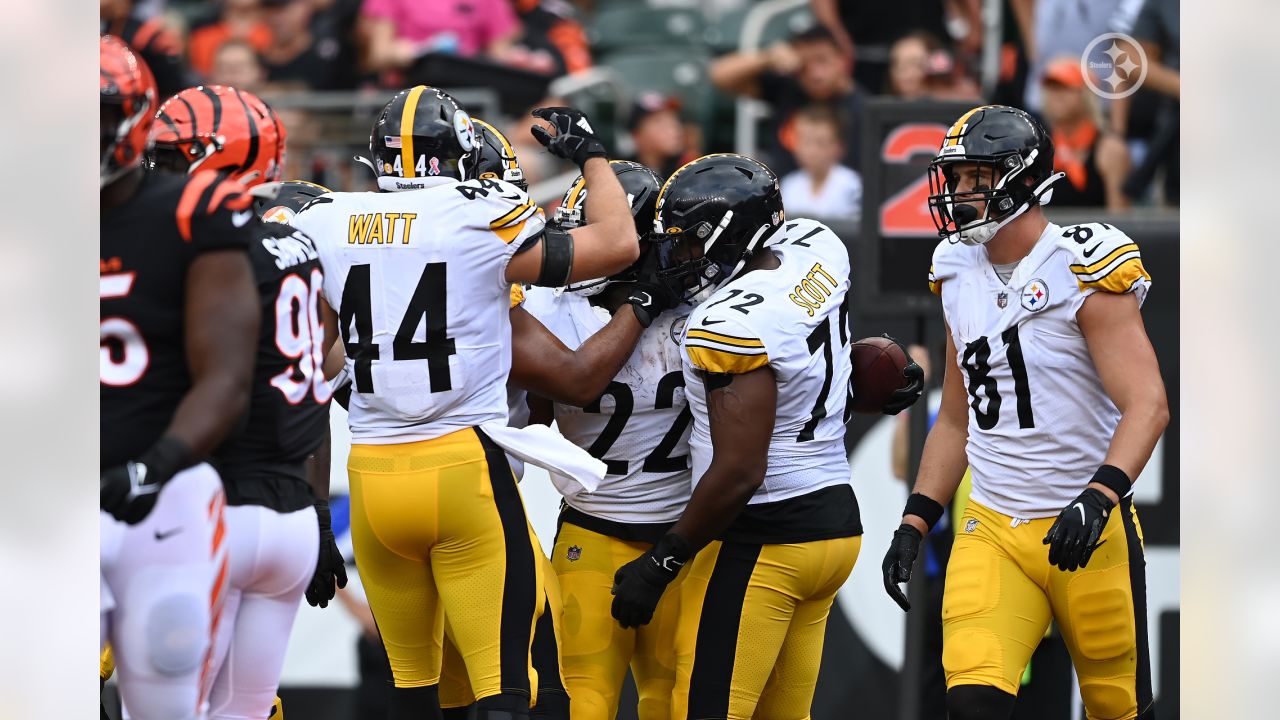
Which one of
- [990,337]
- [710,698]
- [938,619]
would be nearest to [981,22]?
[938,619]

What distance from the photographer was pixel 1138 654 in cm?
457

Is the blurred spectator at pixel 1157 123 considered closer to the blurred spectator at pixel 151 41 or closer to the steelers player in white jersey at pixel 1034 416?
the steelers player in white jersey at pixel 1034 416

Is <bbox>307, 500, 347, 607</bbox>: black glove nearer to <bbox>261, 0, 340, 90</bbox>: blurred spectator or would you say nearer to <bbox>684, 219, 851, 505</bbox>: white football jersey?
<bbox>684, 219, 851, 505</bbox>: white football jersey

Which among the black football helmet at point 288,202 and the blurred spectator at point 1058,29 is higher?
the blurred spectator at point 1058,29

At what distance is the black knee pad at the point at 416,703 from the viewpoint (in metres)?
4.69

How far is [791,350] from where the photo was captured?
14.5 feet

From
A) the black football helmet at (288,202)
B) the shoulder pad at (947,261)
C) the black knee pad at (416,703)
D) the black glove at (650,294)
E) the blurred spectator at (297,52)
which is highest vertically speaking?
the blurred spectator at (297,52)

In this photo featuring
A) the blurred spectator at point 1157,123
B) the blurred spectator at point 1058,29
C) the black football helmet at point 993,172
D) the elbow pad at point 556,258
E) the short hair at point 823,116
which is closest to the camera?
the elbow pad at point 556,258

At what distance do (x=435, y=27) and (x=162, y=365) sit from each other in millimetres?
6862

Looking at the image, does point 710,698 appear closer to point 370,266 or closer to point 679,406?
point 679,406

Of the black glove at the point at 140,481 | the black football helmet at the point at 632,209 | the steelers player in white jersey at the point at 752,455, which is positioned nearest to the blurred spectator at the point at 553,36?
the black football helmet at the point at 632,209

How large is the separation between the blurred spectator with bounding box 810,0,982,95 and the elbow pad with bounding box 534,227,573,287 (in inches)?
226

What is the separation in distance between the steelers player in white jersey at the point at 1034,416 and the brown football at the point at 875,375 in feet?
0.70

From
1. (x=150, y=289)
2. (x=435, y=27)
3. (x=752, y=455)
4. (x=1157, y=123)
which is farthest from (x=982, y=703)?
(x=435, y=27)
